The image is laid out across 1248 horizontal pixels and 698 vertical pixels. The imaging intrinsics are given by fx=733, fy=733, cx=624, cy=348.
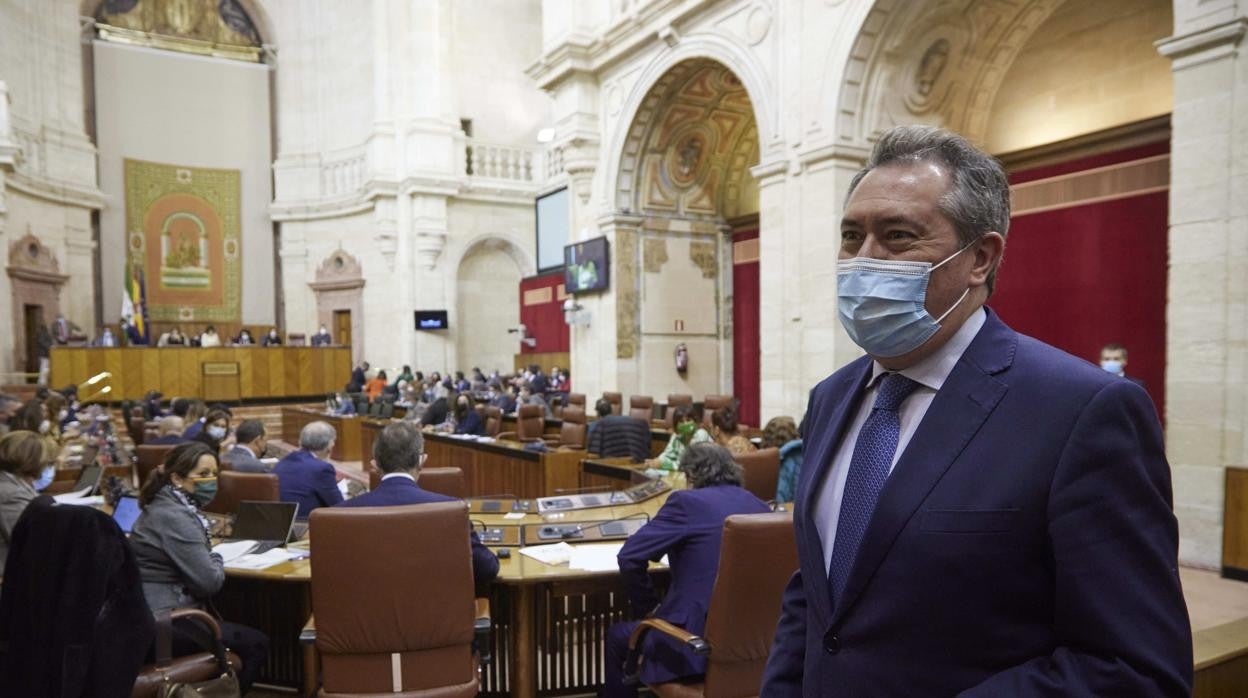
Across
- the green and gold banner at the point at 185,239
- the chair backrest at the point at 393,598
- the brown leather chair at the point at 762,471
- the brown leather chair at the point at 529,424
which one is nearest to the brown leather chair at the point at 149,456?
the brown leather chair at the point at 529,424

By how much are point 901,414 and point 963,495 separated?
0.68 feet

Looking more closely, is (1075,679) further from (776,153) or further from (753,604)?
(776,153)

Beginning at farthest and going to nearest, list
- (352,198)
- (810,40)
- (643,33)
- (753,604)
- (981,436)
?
(352,198)
(643,33)
(810,40)
(753,604)
(981,436)

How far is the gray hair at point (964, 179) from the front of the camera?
3.45 ft

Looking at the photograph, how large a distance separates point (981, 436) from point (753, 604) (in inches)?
61.7

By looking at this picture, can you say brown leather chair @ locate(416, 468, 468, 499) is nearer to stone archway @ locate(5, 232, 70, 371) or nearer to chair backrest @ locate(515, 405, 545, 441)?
chair backrest @ locate(515, 405, 545, 441)

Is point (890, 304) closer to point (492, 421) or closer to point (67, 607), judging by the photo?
point (67, 607)

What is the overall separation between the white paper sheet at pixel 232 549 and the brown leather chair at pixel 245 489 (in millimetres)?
702

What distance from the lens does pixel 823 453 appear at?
1.23m

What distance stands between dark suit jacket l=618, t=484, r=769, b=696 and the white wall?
20.7 meters

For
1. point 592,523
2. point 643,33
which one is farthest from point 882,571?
point 643,33

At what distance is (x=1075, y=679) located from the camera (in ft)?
2.81

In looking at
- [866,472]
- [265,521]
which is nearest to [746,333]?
[265,521]

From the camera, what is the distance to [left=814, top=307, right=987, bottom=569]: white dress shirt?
109cm
